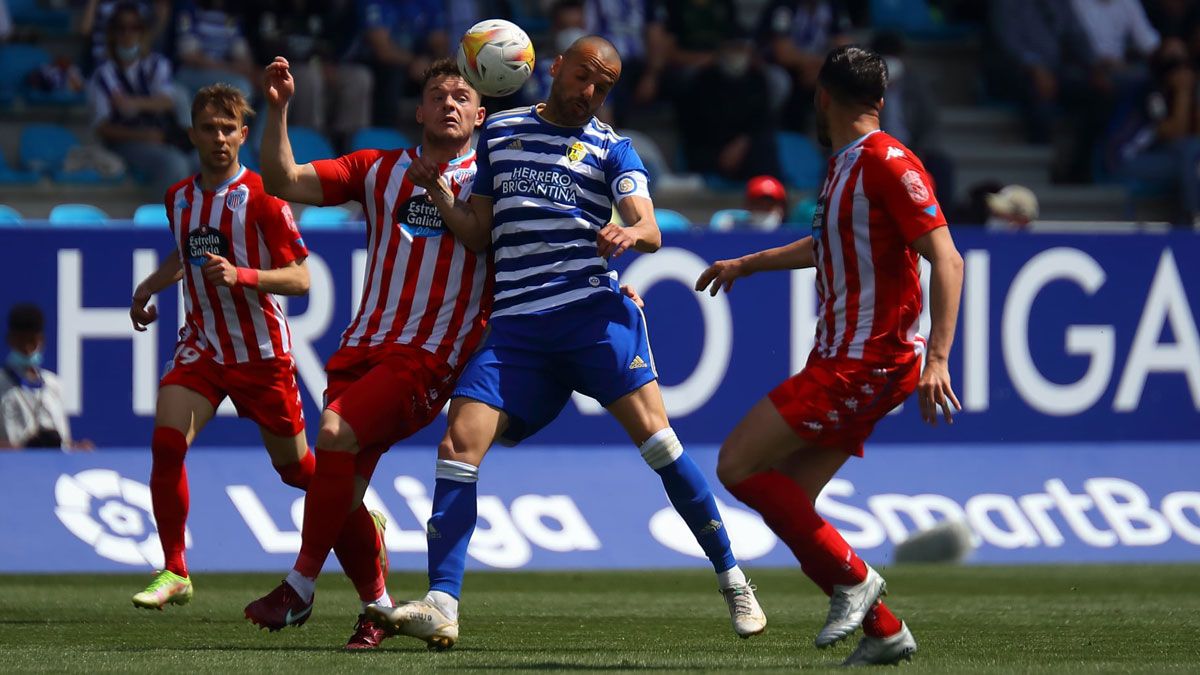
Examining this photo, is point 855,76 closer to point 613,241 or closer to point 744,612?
point 613,241

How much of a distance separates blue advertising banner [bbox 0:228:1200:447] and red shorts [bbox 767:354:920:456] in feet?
18.5

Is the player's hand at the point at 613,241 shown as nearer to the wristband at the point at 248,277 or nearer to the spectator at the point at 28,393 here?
the wristband at the point at 248,277

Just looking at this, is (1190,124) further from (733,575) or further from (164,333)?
(733,575)

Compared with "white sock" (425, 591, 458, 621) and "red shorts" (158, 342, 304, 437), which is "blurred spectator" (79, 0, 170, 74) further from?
"white sock" (425, 591, 458, 621)

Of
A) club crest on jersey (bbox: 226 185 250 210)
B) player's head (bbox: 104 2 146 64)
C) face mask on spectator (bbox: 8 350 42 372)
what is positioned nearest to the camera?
club crest on jersey (bbox: 226 185 250 210)

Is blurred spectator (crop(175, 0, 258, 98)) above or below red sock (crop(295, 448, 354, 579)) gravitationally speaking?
above

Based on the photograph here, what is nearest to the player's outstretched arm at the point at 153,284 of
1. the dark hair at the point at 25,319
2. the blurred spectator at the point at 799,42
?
the dark hair at the point at 25,319

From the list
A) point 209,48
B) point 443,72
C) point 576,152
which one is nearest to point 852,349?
point 576,152

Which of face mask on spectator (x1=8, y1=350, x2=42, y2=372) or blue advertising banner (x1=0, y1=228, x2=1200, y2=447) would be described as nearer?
face mask on spectator (x1=8, y1=350, x2=42, y2=372)

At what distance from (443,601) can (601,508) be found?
4514 millimetres

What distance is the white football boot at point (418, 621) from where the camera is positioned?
19.6ft

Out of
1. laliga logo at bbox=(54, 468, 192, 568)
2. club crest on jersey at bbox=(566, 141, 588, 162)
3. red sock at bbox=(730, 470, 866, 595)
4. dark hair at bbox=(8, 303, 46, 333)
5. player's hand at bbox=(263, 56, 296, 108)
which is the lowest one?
laliga logo at bbox=(54, 468, 192, 568)

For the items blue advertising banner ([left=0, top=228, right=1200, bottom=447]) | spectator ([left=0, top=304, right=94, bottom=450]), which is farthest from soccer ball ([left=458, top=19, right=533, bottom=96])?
spectator ([left=0, top=304, right=94, bottom=450])

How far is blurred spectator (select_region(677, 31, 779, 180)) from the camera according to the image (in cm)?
1520
